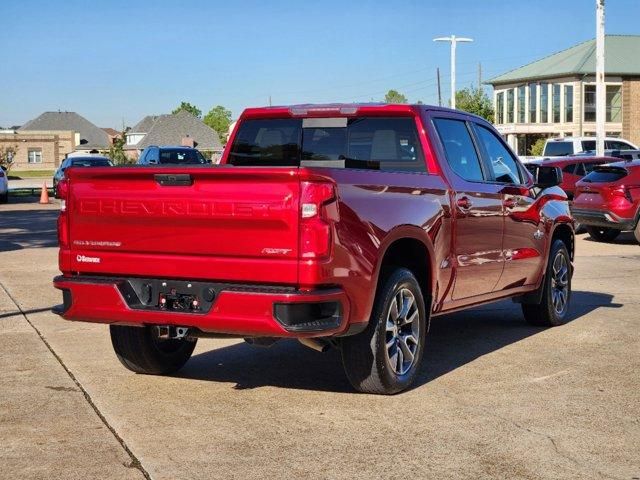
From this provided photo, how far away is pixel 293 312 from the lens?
6180mm

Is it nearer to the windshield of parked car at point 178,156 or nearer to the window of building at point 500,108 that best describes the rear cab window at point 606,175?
the windshield of parked car at point 178,156

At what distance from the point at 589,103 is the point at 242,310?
81.6 m

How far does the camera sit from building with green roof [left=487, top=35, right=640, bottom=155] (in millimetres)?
82250

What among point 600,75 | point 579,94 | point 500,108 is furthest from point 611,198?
point 500,108

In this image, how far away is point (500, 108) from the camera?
9694 centimetres

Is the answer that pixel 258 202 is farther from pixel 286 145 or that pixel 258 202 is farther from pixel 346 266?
pixel 286 145

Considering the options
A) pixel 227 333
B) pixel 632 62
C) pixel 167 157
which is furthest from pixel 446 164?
pixel 632 62

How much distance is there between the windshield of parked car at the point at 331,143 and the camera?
7977 mm

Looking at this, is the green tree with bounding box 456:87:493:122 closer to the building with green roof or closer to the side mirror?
the building with green roof

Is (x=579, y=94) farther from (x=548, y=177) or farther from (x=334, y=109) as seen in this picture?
(x=334, y=109)

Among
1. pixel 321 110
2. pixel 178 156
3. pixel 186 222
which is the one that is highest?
pixel 178 156

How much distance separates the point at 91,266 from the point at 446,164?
2.71 m

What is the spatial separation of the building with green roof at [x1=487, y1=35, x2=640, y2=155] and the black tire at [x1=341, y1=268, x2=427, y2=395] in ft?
236

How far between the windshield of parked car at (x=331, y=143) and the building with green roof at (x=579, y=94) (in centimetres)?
7092
